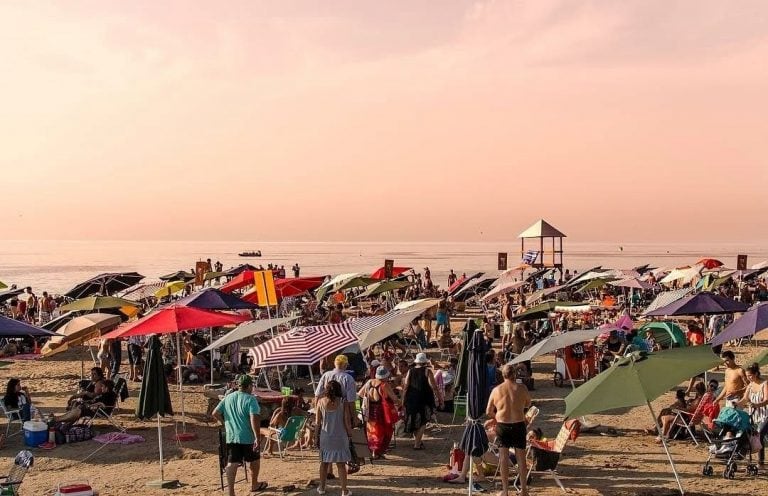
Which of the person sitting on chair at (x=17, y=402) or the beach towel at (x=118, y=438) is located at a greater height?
the person sitting on chair at (x=17, y=402)

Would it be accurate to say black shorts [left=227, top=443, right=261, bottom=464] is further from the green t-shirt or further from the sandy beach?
the sandy beach

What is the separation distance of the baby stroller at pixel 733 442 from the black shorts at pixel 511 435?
2.48 meters

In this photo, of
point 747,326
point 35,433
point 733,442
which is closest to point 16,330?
point 35,433

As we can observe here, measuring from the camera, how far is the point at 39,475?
30.5ft

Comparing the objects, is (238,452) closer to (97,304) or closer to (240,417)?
(240,417)

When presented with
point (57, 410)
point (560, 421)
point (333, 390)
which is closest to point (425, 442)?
point (560, 421)

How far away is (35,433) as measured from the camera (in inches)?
419

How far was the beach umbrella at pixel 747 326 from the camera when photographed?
37.0 feet

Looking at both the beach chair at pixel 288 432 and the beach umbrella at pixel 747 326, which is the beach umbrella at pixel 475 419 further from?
the beach umbrella at pixel 747 326

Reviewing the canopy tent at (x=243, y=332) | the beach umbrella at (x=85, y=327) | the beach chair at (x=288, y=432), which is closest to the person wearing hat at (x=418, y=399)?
the beach chair at (x=288, y=432)

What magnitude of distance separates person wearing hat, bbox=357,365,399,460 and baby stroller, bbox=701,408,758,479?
3.91m

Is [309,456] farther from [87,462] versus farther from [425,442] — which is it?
[87,462]

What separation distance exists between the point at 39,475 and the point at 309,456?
3.52m

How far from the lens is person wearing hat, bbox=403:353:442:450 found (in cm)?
1004
